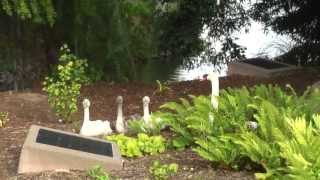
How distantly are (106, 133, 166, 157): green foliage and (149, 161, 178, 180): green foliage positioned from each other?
2.14 feet

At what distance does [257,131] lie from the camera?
4926 millimetres

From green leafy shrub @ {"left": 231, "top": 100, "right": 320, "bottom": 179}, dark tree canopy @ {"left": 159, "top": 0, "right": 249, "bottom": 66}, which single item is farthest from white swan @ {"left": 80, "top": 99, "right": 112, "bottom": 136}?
dark tree canopy @ {"left": 159, "top": 0, "right": 249, "bottom": 66}

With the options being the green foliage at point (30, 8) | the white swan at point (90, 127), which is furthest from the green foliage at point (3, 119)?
the green foliage at point (30, 8)

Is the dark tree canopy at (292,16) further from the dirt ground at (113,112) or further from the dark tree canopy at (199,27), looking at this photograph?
the dirt ground at (113,112)

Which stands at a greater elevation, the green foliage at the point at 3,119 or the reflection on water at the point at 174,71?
the reflection on water at the point at 174,71

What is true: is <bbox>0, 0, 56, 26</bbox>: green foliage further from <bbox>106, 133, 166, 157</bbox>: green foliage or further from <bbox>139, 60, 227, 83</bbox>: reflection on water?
<bbox>139, 60, 227, 83</bbox>: reflection on water

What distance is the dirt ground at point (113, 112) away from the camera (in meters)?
4.90

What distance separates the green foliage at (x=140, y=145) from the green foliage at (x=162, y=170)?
0.65 metres

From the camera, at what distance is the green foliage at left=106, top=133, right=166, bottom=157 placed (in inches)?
217

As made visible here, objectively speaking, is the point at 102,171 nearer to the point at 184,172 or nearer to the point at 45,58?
the point at 184,172

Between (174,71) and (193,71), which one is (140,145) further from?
(174,71)

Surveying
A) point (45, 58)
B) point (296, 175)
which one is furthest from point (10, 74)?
point (296, 175)

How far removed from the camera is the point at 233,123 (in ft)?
16.9

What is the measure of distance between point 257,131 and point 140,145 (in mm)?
1035
